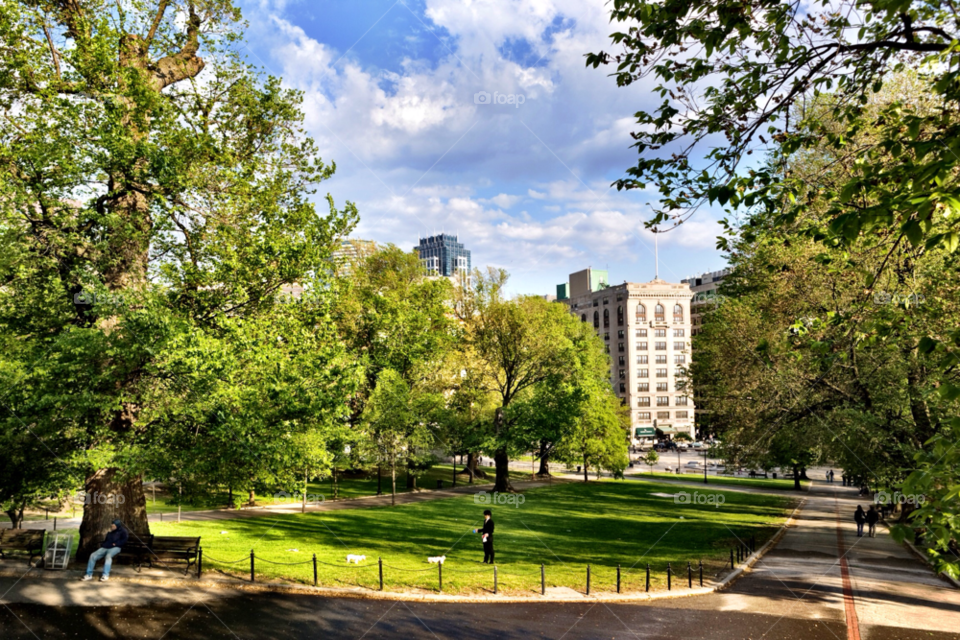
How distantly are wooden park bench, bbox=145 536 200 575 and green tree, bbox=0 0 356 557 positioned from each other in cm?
103

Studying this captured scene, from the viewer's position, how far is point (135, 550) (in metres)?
15.6

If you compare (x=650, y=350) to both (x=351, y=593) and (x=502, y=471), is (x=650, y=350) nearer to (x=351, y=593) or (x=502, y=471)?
(x=502, y=471)

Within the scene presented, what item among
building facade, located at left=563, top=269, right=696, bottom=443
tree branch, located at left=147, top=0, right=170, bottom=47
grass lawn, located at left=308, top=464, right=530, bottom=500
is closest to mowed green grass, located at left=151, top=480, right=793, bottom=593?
grass lawn, located at left=308, top=464, right=530, bottom=500

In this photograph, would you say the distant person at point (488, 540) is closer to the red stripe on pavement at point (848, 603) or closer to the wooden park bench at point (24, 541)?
the red stripe on pavement at point (848, 603)

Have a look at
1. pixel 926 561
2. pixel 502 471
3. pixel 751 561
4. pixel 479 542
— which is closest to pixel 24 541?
pixel 479 542

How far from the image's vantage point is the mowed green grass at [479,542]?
53.3 feet

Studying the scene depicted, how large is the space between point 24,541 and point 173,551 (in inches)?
171

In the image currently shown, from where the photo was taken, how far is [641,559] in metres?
20.5

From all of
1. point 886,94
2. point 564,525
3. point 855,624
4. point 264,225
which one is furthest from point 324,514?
A: point 886,94

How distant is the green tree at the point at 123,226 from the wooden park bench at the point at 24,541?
1313mm

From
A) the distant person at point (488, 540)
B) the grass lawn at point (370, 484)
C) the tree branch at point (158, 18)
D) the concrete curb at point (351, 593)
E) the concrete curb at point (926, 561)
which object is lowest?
the grass lawn at point (370, 484)

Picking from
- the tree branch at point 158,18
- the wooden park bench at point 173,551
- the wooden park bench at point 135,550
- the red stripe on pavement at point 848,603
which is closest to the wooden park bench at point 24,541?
the wooden park bench at point 135,550

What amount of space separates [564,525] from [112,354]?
69.0ft

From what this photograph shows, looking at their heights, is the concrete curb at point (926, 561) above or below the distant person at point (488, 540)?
below
